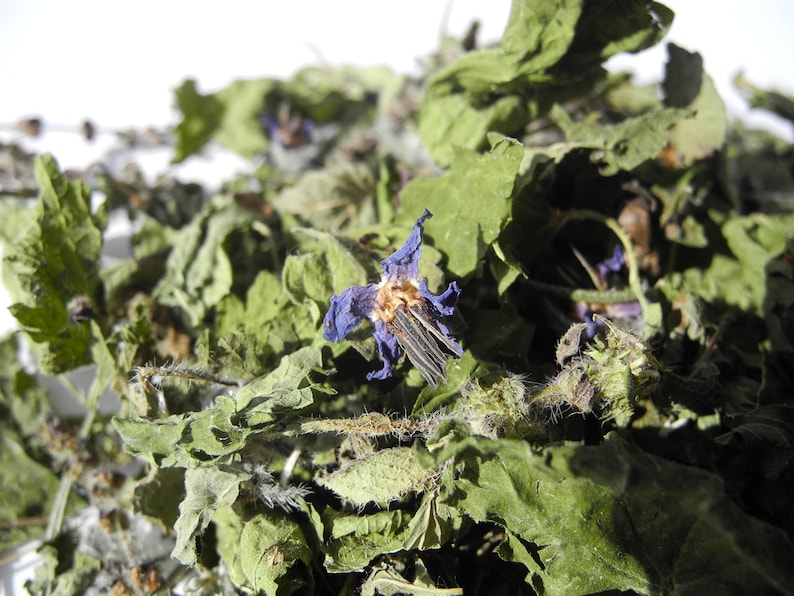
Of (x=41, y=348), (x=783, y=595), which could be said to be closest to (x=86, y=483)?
(x=41, y=348)

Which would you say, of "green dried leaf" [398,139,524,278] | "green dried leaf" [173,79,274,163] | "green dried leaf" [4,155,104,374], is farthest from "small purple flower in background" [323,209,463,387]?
"green dried leaf" [173,79,274,163]

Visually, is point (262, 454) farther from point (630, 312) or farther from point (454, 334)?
point (630, 312)

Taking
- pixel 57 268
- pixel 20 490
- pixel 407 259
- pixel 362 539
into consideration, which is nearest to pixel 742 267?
pixel 407 259

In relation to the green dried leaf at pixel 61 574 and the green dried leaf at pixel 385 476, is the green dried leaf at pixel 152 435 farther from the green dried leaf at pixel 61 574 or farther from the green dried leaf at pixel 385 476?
the green dried leaf at pixel 61 574

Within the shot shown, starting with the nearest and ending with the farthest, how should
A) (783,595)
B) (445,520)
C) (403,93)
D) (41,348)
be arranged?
(783,595) → (445,520) → (41,348) → (403,93)

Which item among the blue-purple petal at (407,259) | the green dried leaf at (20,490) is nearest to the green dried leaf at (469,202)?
the blue-purple petal at (407,259)

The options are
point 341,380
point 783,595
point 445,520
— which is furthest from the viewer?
point 341,380
